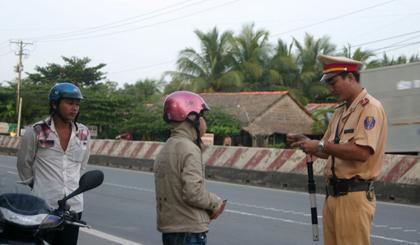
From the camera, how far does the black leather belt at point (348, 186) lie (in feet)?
10.8

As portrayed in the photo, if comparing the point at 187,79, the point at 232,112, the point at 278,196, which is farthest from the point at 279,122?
the point at 278,196

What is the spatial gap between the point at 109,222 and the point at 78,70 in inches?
1697

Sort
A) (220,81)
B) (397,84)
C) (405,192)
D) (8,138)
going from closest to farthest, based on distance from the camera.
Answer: (405,192) < (397,84) < (8,138) < (220,81)

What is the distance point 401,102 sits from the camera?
12969 millimetres

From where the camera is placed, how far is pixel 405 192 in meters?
10.5

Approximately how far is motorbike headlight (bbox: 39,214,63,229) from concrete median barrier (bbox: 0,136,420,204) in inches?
261

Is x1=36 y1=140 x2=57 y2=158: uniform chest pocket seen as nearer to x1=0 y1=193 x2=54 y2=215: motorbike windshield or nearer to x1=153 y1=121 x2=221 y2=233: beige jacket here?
x1=0 y1=193 x2=54 y2=215: motorbike windshield

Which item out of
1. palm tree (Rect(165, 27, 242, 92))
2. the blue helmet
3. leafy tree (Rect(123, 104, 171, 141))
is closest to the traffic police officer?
the blue helmet

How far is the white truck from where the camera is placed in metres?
12.7

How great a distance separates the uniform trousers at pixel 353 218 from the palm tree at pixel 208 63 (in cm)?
3677

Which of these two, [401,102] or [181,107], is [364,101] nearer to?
[181,107]

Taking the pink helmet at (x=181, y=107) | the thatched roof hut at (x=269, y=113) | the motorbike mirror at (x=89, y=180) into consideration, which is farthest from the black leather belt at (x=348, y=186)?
the thatched roof hut at (x=269, y=113)

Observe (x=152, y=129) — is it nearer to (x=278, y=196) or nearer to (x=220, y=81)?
(x=220, y=81)

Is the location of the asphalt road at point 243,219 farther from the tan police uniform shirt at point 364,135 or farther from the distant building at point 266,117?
the distant building at point 266,117
